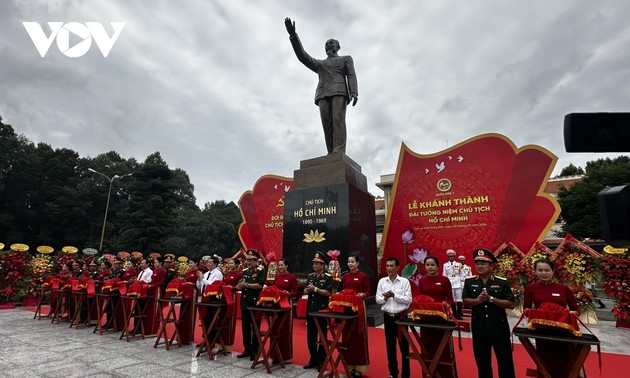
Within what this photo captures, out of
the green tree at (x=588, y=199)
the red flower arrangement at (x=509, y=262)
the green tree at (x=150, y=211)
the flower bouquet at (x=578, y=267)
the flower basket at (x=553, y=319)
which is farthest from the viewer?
the green tree at (x=150, y=211)

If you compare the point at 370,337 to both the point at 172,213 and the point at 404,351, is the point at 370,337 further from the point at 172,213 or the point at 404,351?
the point at 172,213

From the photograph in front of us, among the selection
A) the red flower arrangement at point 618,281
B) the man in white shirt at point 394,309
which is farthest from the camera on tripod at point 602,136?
the red flower arrangement at point 618,281

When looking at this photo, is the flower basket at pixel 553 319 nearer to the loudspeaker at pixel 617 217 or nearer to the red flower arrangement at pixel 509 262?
the loudspeaker at pixel 617 217

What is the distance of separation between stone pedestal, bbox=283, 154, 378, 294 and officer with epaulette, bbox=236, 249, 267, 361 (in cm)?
234

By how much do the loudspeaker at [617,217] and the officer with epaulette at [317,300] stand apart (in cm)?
330

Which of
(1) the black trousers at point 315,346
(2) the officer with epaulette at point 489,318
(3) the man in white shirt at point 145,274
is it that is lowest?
(1) the black trousers at point 315,346

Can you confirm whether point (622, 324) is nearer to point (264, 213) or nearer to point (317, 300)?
point (317, 300)

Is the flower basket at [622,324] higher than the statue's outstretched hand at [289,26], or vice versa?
the statue's outstretched hand at [289,26]

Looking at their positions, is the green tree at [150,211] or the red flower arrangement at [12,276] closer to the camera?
the red flower arrangement at [12,276]

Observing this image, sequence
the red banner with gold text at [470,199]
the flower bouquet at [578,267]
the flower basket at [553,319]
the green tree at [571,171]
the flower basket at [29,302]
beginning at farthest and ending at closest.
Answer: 1. the green tree at [571,171]
2. the flower basket at [29,302]
3. the red banner with gold text at [470,199]
4. the flower bouquet at [578,267]
5. the flower basket at [553,319]

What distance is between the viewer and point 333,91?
869 cm

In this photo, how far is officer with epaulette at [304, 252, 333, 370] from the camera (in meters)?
4.30

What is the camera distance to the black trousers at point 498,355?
314 centimetres

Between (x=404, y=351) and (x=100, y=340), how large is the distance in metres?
5.39
